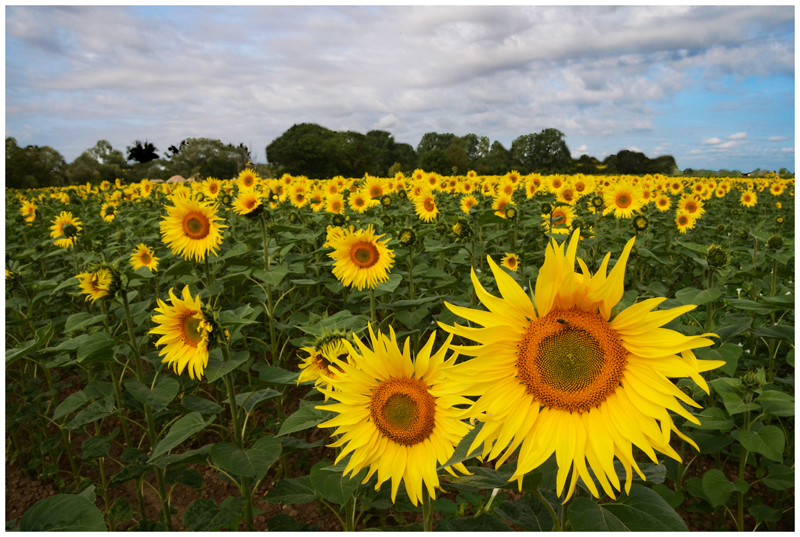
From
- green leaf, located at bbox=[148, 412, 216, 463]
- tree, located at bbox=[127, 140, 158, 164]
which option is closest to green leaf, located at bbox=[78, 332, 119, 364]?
green leaf, located at bbox=[148, 412, 216, 463]

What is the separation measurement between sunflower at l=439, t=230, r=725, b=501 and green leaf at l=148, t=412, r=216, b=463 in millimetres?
1291

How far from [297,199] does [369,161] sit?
1082 inches

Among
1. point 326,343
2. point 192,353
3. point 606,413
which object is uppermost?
point 606,413

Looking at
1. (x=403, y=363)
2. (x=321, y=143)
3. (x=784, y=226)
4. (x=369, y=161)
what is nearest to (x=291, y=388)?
(x=403, y=363)

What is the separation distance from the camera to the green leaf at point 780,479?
2168 mm

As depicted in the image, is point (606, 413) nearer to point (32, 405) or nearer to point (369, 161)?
point (32, 405)

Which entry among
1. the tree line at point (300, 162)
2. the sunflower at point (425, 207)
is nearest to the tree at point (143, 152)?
the tree line at point (300, 162)

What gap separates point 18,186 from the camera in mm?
25484

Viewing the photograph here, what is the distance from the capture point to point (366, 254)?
10.4ft

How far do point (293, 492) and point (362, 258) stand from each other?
5.27 ft

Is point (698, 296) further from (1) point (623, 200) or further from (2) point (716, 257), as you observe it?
(1) point (623, 200)

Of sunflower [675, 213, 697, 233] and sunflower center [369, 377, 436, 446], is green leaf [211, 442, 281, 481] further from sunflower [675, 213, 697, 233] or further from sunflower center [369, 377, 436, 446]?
sunflower [675, 213, 697, 233]

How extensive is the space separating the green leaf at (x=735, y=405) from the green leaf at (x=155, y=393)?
8.13 ft

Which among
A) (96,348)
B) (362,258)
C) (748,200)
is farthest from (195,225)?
(748,200)
